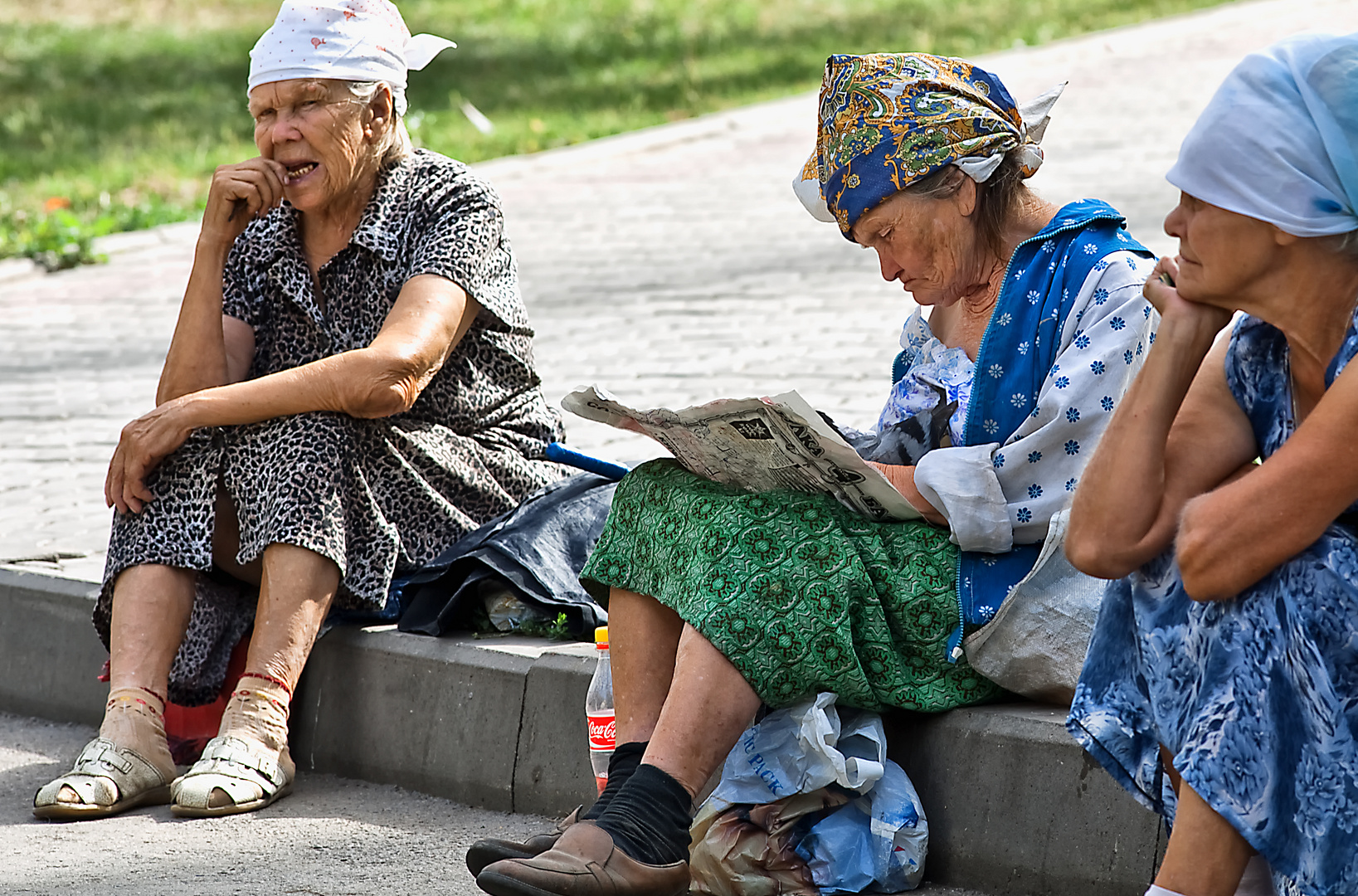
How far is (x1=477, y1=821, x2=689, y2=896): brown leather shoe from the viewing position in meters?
3.03

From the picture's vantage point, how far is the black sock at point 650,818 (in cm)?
311

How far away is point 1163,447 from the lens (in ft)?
8.45

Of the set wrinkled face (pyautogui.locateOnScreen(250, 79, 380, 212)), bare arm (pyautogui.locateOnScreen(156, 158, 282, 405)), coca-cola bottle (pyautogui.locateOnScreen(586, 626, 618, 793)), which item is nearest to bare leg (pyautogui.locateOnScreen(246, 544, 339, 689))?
bare arm (pyautogui.locateOnScreen(156, 158, 282, 405))

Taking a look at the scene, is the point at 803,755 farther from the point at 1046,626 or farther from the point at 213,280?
the point at 213,280

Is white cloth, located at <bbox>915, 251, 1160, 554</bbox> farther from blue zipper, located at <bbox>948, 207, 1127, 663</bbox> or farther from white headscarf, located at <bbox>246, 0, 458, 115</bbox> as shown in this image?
white headscarf, located at <bbox>246, 0, 458, 115</bbox>

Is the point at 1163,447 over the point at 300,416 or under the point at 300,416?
over

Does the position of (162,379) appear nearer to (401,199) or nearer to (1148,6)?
(401,199)

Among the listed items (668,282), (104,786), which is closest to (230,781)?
(104,786)

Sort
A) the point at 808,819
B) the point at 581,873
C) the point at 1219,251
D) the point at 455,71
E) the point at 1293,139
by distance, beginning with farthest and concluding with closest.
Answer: the point at 455,71, the point at 808,819, the point at 581,873, the point at 1219,251, the point at 1293,139

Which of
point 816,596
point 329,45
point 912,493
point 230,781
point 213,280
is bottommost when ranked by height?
point 230,781

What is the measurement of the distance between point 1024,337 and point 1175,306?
0.75m

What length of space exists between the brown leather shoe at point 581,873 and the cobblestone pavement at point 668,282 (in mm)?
2202

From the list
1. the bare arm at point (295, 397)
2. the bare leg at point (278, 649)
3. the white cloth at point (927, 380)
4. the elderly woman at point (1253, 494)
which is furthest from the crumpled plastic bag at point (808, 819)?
the bare arm at point (295, 397)

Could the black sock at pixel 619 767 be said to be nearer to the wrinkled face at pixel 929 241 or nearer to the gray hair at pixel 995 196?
the wrinkled face at pixel 929 241
